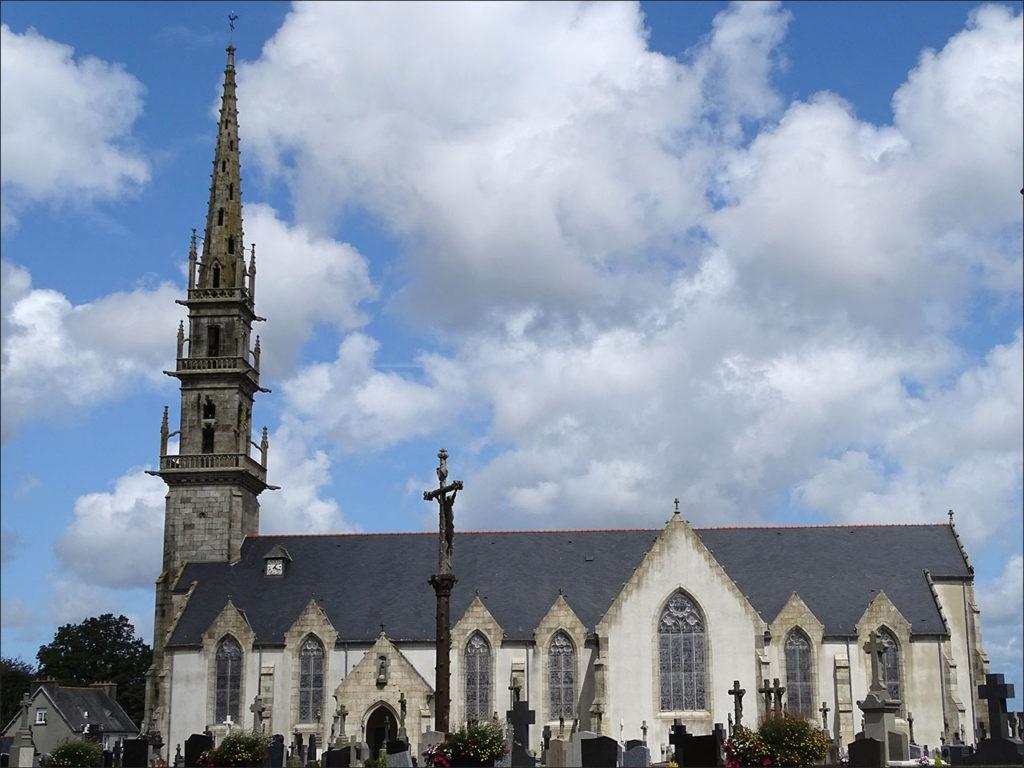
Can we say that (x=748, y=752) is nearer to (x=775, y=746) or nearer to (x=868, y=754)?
(x=775, y=746)

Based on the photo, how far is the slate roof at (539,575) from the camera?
2366 inches

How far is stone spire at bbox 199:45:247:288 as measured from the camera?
69.9 metres

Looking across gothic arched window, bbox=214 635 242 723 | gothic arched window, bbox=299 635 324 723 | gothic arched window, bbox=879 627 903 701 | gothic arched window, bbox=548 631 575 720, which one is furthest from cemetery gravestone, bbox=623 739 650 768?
gothic arched window, bbox=214 635 242 723

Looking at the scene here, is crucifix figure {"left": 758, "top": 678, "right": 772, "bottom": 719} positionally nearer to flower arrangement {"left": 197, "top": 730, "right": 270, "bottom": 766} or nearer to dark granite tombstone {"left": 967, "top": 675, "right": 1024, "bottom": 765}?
dark granite tombstone {"left": 967, "top": 675, "right": 1024, "bottom": 765}

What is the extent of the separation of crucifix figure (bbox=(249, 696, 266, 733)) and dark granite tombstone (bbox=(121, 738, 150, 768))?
26.1ft

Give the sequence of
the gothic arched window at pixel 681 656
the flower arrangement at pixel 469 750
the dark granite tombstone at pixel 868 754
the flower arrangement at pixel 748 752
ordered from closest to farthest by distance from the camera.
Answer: the flower arrangement at pixel 469 750 → the flower arrangement at pixel 748 752 → the dark granite tombstone at pixel 868 754 → the gothic arched window at pixel 681 656

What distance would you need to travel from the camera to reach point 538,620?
197 feet

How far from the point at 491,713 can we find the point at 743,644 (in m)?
11.4

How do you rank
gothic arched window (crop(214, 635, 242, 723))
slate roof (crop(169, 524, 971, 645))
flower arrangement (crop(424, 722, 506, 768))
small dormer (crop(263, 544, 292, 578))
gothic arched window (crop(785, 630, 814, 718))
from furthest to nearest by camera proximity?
small dormer (crop(263, 544, 292, 578)) → slate roof (crop(169, 524, 971, 645)) → gothic arched window (crop(214, 635, 242, 723)) → gothic arched window (crop(785, 630, 814, 718)) → flower arrangement (crop(424, 722, 506, 768))

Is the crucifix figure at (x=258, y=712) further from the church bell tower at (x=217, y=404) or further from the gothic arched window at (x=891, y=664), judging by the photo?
the gothic arched window at (x=891, y=664)

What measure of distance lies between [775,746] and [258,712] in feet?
82.6

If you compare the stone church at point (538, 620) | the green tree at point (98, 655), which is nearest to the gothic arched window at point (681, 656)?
the stone church at point (538, 620)

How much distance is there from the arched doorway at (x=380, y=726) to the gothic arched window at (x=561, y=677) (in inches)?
273

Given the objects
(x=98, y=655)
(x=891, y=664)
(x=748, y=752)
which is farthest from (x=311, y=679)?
(x=98, y=655)
